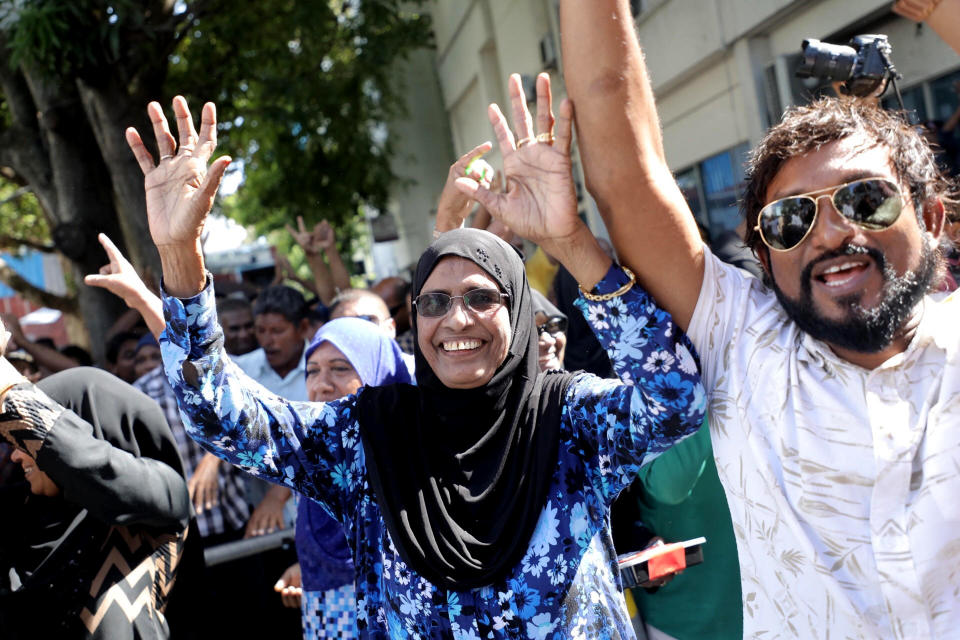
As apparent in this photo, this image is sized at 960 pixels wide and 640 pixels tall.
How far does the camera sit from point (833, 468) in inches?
71.1

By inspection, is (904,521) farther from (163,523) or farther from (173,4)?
(173,4)

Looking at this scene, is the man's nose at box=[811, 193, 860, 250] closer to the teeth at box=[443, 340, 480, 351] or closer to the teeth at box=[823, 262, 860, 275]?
the teeth at box=[823, 262, 860, 275]

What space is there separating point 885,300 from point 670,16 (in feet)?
27.7

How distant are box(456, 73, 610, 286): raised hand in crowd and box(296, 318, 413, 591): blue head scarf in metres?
1.38

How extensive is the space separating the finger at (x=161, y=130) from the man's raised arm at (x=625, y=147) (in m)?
1.07

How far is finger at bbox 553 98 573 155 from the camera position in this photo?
1929mm

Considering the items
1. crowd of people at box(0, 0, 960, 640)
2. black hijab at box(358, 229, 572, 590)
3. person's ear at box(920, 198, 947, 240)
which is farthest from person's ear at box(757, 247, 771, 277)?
black hijab at box(358, 229, 572, 590)

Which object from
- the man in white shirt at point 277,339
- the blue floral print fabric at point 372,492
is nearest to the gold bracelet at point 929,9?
the blue floral print fabric at point 372,492

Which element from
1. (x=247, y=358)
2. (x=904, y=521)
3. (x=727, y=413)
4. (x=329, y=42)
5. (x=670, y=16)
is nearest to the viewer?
(x=904, y=521)

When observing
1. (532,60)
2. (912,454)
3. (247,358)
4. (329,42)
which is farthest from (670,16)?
(912,454)

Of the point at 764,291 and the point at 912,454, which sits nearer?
the point at 912,454

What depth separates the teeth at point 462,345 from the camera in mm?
2562

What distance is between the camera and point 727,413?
1978 mm

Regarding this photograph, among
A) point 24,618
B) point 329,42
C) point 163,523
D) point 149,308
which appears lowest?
point 24,618
